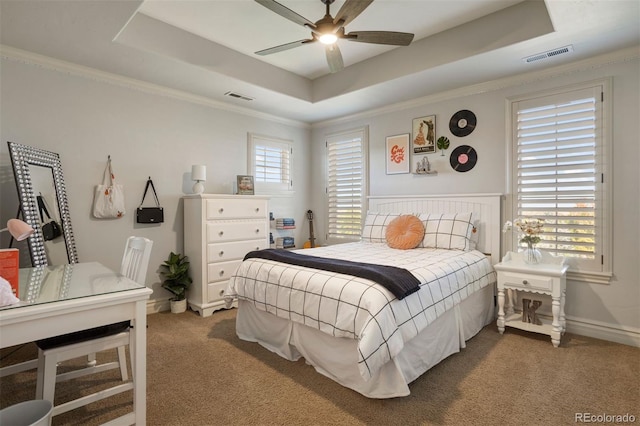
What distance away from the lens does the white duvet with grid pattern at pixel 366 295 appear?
1.80 meters

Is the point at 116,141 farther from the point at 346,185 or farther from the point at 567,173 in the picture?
the point at 567,173

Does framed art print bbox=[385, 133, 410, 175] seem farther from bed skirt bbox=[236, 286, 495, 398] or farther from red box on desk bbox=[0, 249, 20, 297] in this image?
red box on desk bbox=[0, 249, 20, 297]

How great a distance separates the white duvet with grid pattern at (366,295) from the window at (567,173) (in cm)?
74

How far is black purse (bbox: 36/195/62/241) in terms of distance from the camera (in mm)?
2735

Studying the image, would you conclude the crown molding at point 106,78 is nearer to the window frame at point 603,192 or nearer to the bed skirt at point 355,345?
the bed skirt at point 355,345

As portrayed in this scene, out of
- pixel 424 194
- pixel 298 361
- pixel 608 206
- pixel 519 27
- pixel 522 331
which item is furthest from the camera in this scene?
pixel 424 194

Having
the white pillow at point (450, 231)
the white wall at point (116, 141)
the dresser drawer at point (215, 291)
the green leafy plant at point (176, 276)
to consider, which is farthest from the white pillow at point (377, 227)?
the green leafy plant at point (176, 276)

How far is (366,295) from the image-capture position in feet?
6.21

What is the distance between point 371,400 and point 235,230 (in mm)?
2376

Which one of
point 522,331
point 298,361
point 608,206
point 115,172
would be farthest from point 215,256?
point 608,206

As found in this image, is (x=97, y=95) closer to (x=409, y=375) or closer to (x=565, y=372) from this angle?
(x=409, y=375)

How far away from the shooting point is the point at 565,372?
2266 millimetres

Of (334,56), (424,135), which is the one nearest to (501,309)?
(424,135)

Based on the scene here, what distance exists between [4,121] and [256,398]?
3.07 m
